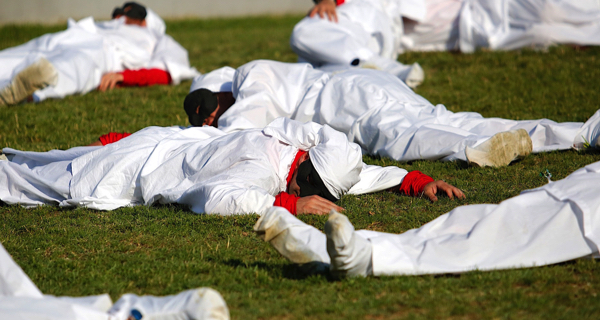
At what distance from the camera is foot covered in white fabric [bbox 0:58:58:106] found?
25.2ft

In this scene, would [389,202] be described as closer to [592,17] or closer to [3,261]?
[3,261]

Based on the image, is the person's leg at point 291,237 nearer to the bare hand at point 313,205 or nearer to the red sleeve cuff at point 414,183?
the bare hand at point 313,205

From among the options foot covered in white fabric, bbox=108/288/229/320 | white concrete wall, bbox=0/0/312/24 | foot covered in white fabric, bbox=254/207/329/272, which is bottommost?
white concrete wall, bbox=0/0/312/24

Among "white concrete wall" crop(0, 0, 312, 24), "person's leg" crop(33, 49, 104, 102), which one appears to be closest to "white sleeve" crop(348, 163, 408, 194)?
"person's leg" crop(33, 49, 104, 102)

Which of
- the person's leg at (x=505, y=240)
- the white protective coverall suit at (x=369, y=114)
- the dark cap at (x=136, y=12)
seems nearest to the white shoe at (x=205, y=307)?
the person's leg at (x=505, y=240)

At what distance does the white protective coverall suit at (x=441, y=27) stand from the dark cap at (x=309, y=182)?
12.2 feet

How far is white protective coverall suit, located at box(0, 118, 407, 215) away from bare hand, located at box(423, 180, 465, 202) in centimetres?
29

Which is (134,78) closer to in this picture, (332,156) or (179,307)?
(332,156)

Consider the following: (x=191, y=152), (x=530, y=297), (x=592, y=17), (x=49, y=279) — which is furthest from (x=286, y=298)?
(x=592, y=17)

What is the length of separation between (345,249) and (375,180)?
187 centimetres

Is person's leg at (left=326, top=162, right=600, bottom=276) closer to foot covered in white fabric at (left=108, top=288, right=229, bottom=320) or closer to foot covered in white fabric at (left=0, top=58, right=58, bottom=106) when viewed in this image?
foot covered in white fabric at (left=108, top=288, right=229, bottom=320)

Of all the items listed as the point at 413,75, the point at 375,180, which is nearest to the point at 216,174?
the point at 375,180

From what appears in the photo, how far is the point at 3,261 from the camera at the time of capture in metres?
2.57

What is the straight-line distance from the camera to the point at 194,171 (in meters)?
4.36
